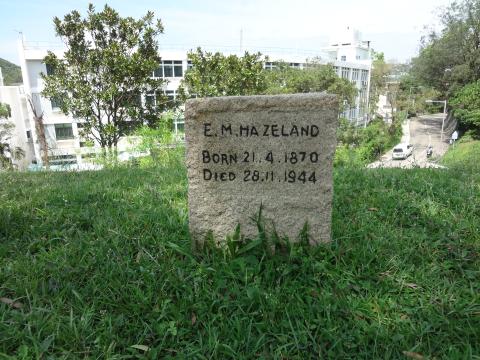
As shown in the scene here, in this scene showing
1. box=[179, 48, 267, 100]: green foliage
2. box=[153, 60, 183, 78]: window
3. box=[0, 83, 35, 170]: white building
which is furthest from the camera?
box=[0, 83, 35, 170]: white building

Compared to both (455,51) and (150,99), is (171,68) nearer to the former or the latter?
(150,99)

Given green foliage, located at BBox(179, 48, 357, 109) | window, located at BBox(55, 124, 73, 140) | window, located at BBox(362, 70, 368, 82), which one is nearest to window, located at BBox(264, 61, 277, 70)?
green foliage, located at BBox(179, 48, 357, 109)

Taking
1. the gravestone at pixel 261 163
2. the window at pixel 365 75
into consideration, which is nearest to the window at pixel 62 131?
the gravestone at pixel 261 163

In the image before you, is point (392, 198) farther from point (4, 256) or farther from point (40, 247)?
point (4, 256)

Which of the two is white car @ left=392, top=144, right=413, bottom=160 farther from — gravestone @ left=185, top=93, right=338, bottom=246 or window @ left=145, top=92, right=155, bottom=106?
gravestone @ left=185, top=93, right=338, bottom=246

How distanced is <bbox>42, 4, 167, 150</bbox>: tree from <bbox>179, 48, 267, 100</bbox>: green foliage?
176 cm

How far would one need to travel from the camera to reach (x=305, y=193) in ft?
7.98

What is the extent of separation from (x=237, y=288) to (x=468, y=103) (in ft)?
102

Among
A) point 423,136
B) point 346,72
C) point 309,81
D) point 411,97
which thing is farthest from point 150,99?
point 411,97

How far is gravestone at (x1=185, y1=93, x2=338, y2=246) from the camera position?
2.34m

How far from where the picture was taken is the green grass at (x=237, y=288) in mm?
1752

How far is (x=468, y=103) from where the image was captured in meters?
27.2

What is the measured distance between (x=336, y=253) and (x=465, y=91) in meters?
30.8

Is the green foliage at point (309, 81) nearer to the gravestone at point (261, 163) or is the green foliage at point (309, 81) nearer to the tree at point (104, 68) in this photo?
the tree at point (104, 68)
